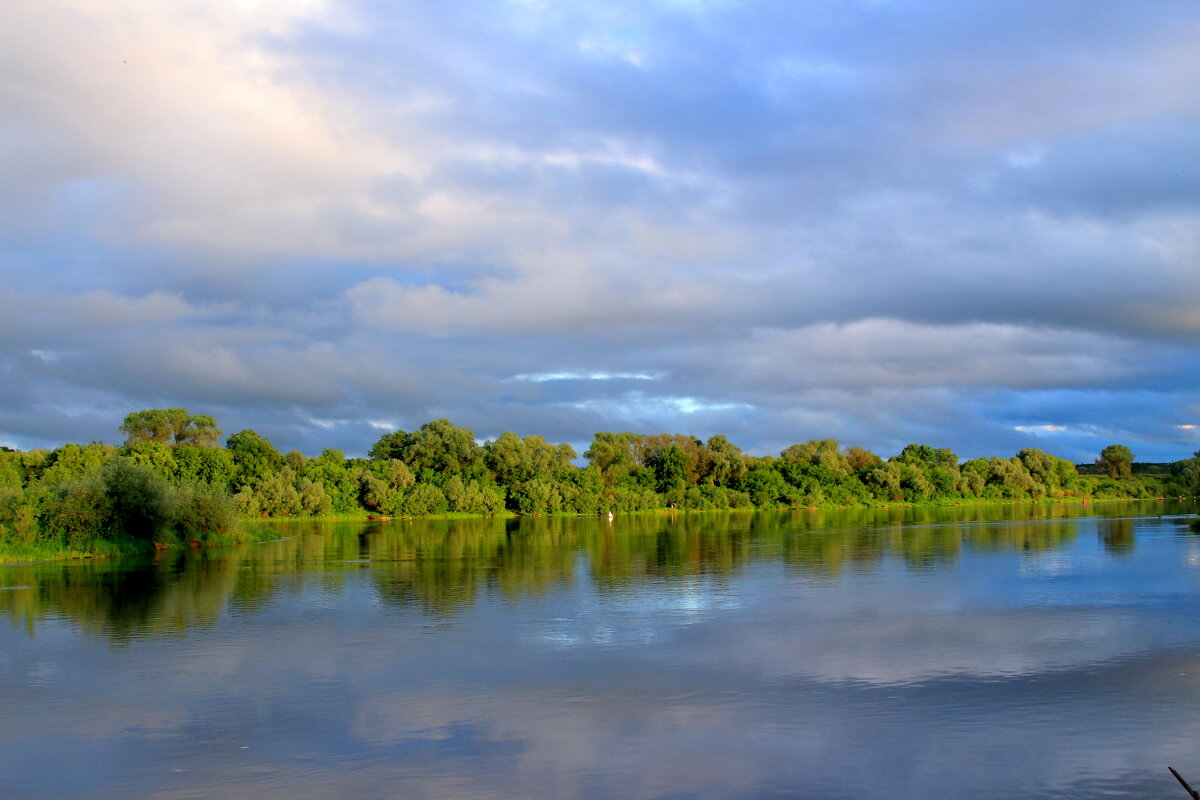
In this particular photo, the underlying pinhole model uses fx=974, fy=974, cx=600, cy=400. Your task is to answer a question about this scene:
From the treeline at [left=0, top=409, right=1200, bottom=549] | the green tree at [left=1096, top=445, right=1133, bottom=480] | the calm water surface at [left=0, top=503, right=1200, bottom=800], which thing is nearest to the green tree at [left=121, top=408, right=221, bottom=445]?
the treeline at [left=0, top=409, right=1200, bottom=549]

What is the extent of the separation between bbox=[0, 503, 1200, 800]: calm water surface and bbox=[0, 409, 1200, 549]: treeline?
24344 millimetres

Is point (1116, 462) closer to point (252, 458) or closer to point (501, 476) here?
point (501, 476)

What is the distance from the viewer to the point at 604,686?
15844mm

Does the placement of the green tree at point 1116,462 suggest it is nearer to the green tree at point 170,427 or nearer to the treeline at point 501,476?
the treeline at point 501,476

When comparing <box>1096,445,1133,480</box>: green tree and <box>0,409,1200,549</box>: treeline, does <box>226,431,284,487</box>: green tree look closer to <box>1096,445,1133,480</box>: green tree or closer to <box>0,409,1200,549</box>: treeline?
<box>0,409,1200,549</box>: treeline

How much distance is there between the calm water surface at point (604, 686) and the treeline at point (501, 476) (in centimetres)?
Result: 2434

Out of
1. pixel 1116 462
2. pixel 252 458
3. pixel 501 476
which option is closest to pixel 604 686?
pixel 252 458

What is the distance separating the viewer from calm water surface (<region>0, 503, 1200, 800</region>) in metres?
11.3

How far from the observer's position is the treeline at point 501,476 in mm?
82438

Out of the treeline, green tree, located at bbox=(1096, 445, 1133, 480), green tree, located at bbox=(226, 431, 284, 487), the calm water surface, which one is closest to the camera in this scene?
the calm water surface

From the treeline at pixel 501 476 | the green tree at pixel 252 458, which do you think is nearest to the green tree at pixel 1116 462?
the treeline at pixel 501 476

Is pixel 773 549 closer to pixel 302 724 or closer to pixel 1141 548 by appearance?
pixel 1141 548

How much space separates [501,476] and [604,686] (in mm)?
91692

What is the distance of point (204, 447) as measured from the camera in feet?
320
